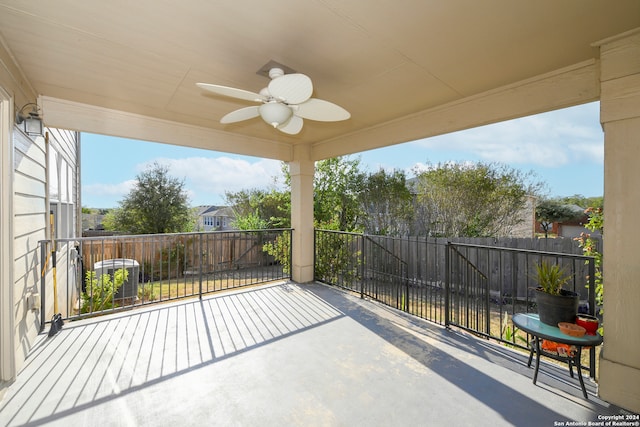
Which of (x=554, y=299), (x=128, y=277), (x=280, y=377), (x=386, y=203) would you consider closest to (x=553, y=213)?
(x=386, y=203)

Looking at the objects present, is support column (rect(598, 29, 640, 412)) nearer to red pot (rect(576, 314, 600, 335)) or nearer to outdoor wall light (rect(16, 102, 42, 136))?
red pot (rect(576, 314, 600, 335))

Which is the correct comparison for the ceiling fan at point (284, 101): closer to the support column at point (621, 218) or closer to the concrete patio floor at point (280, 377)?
the support column at point (621, 218)

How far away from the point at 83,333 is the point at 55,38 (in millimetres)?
2613

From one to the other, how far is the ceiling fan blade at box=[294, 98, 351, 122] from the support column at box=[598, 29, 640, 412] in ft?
5.61

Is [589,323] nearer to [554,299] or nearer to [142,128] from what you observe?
[554,299]

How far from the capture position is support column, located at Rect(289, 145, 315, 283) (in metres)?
4.76

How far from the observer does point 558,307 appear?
6.74ft

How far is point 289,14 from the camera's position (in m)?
1.55

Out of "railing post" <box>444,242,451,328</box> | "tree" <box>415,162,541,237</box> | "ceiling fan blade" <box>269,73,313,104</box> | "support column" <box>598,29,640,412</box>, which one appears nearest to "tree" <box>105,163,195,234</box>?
"tree" <box>415,162,541,237</box>

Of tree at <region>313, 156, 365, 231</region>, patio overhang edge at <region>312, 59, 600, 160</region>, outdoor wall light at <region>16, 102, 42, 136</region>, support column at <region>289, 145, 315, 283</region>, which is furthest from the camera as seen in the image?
tree at <region>313, 156, 365, 231</region>

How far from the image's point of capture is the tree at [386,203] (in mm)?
7879

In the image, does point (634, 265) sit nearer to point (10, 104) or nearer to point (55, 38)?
point (55, 38)

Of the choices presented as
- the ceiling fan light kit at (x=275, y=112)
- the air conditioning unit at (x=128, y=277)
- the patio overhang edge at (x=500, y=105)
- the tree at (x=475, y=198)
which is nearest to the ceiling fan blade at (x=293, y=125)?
the ceiling fan light kit at (x=275, y=112)

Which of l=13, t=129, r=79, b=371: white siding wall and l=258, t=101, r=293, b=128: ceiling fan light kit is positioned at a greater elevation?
l=258, t=101, r=293, b=128: ceiling fan light kit
